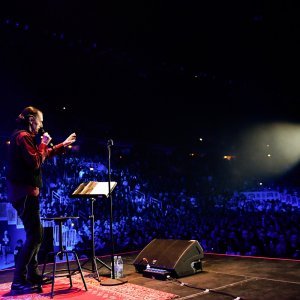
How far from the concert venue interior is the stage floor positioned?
0.01 meters

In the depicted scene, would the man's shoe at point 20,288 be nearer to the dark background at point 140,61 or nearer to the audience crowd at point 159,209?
the audience crowd at point 159,209

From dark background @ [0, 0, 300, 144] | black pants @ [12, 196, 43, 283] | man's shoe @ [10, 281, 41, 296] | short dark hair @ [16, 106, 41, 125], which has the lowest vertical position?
man's shoe @ [10, 281, 41, 296]

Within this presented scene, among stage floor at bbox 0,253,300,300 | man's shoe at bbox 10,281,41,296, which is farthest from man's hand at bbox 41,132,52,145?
stage floor at bbox 0,253,300,300

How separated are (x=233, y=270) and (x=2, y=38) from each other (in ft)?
13.5

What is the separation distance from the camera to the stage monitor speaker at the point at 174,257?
10.1 feet

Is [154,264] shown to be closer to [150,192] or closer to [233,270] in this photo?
[233,270]

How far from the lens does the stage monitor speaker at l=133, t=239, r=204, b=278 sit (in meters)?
3.08

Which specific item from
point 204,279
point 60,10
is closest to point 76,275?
point 204,279

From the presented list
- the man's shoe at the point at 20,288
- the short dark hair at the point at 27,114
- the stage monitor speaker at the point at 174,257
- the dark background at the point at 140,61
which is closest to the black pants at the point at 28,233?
the man's shoe at the point at 20,288

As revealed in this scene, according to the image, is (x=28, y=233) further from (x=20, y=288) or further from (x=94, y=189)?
(x=94, y=189)

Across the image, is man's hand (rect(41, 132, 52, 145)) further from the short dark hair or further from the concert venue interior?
the concert venue interior

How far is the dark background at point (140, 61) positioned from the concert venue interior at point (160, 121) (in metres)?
0.03

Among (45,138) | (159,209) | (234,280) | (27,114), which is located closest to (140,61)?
(27,114)

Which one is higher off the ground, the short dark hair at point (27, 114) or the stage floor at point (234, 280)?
the short dark hair at point (27, 114)
